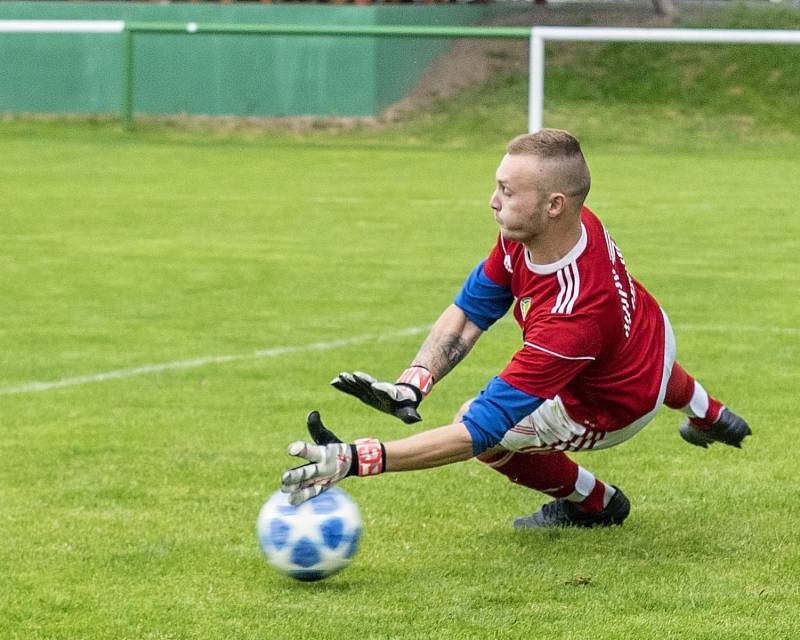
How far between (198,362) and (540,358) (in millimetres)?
4910

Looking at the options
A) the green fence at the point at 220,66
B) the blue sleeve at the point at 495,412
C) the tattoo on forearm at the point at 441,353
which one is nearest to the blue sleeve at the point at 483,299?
the tattoo on forearm at the point at 441,353

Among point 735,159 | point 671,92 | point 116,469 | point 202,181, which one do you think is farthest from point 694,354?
point 671,92

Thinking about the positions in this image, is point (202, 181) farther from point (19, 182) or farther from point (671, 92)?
point (671, 92)

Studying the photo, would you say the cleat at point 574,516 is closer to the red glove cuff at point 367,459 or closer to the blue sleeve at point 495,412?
the blue sleeve at point 495,412

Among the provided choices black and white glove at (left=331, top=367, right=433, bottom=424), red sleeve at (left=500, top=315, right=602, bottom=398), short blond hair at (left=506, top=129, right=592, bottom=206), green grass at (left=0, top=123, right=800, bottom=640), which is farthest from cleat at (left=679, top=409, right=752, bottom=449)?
short blond hair at (left=506, top=129, right=592, bottom=206)

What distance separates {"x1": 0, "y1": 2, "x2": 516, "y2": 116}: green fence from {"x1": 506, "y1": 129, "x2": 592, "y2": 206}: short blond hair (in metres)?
24.9

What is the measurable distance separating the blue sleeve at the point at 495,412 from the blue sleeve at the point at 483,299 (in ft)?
2.37

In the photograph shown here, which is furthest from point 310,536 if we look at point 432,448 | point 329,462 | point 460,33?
point 460,33

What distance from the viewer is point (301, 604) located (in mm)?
5543

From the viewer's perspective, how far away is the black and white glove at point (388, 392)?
18.3 feet

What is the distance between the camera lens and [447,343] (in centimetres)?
630

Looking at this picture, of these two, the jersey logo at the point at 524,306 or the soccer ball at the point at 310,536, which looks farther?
the jersey logo at the point at 524,306

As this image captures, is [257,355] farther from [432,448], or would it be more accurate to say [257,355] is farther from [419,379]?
[432,448]

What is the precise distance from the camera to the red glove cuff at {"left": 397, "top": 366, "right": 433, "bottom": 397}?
19.9ft
